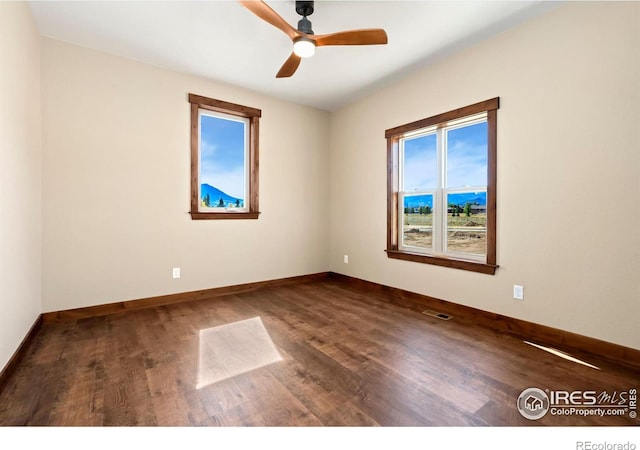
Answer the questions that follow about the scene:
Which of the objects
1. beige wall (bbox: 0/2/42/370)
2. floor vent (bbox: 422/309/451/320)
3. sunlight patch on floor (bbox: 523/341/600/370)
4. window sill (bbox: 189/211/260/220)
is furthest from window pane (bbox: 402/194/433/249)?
beige wall (bbox: 0/2/42/370)

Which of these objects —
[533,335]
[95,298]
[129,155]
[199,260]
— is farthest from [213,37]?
[533,335]

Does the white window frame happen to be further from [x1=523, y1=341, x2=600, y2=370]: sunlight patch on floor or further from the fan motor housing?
the fan motor housing

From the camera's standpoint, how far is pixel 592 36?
229 cm

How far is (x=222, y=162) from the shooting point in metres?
4.09

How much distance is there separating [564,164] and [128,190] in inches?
168

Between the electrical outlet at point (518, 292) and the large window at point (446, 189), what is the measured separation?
239mm

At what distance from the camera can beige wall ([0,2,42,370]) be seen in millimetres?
1909

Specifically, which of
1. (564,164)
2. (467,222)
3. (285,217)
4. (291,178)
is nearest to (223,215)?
(285,217)

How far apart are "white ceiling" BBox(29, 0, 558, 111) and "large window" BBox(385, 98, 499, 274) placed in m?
0.73

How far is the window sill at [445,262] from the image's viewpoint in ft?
9.74

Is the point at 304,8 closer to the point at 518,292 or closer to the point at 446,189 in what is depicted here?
the point at 446,189

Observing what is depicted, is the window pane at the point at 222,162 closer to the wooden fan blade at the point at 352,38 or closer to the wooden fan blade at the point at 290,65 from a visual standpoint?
the wooden fan blade at the point at 290,65

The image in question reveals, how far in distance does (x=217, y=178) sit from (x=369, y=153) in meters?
2.20
